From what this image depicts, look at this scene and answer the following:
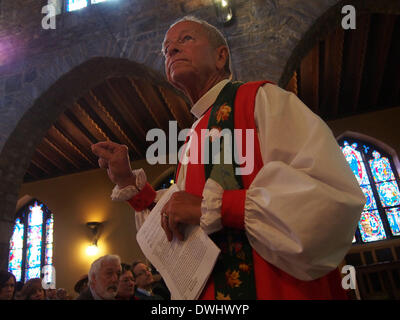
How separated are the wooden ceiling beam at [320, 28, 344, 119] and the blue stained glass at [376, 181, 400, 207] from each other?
1740 mm

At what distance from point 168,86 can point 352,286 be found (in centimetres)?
381

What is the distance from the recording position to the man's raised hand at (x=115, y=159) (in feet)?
3.79

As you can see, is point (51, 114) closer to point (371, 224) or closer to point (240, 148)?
point (240, 148)

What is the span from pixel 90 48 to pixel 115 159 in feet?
12.8

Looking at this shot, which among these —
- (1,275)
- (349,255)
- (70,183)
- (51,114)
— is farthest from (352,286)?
(70,183)

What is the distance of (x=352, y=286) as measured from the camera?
16.5 ft

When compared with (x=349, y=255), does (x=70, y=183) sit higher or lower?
higher

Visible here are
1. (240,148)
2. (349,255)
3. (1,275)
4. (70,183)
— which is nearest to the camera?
(240,148)

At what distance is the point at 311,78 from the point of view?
20.5 ft

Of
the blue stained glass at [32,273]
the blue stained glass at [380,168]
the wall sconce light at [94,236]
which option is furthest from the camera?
the blue stained glass at [32,273]

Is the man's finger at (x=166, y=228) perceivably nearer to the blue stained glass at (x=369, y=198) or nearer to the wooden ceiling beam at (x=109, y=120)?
the wooden ceiling beam at (x=109, y=120)

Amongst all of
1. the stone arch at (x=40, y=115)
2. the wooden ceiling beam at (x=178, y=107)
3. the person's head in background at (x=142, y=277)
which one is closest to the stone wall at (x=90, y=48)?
the stone arch at (x=40, y=115)

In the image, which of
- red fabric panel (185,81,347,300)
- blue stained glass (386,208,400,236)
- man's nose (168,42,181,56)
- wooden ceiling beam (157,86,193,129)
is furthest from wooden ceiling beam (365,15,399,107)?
red fabric panel (185,81,347,300)

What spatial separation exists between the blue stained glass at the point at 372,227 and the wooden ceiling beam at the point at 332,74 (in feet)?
7.06
